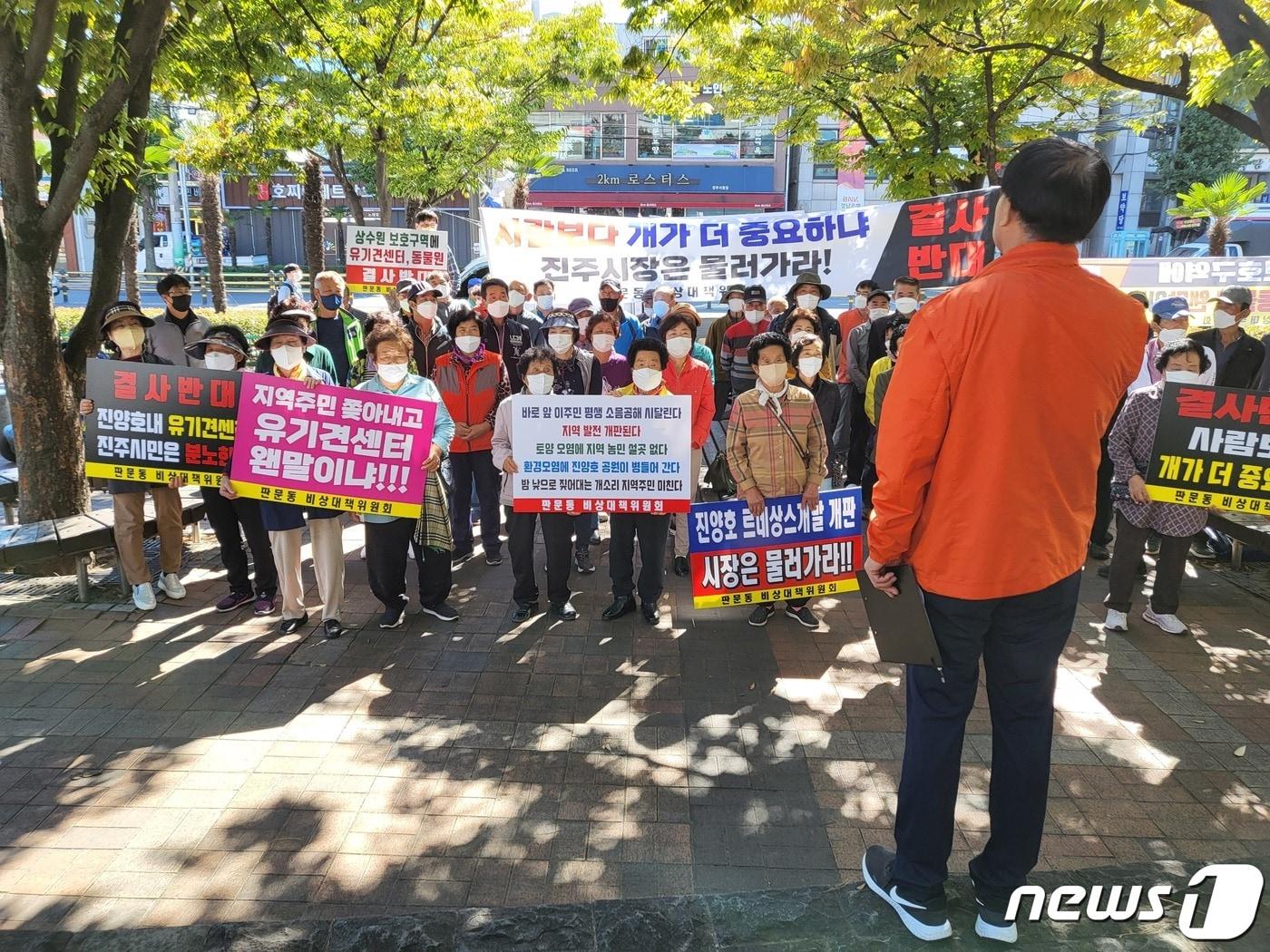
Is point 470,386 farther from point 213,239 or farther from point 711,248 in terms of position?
point 213,239

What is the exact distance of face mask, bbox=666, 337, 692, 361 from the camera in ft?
19.2

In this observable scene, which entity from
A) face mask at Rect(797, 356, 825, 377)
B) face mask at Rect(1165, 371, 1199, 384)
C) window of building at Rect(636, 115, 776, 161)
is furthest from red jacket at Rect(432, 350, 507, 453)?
window of building at Rect(636, 115, 776, 161)

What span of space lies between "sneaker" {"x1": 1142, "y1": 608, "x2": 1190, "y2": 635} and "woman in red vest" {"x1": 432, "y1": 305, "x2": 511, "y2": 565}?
183 inches

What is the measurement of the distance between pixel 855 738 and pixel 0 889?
140 inches

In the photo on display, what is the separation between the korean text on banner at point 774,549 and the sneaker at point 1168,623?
218 centimetres

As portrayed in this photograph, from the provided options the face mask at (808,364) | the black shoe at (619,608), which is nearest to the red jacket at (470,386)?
the black shoe at (619,608)

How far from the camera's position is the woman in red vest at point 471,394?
6.05 m

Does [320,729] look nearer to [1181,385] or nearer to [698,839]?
[698,839]

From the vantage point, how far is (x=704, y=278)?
28.5ft

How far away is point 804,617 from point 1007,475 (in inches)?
130

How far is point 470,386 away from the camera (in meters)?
6.12

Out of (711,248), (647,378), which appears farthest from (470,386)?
(711,248)

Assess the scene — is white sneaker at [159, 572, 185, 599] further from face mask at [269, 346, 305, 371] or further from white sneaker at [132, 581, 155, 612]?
face mask at [269, 346, 305, 371]

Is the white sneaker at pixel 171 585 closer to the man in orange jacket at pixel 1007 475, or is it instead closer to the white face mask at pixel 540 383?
the white face mask at pixel 540 383
